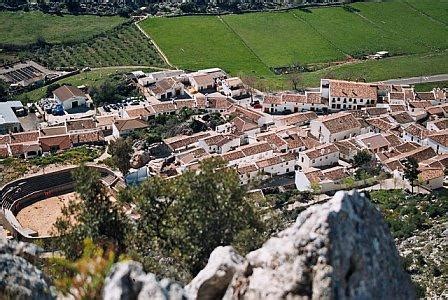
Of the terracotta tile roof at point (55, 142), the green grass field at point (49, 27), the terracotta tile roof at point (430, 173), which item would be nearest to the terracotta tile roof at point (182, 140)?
the terracotta tile roof at point (55, 142)

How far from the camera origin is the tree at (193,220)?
20641 mm

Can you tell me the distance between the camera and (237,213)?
72.5 ft

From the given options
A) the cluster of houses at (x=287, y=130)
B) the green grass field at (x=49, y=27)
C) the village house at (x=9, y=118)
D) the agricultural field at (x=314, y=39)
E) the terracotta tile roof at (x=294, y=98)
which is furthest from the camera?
the green grass field at (x=49, y=27)

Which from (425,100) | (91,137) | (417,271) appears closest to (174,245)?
(417,271)

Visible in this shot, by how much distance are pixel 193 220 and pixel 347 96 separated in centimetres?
4540

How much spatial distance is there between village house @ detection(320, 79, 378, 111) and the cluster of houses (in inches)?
3.7

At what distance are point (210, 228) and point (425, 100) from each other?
4935 centimetres

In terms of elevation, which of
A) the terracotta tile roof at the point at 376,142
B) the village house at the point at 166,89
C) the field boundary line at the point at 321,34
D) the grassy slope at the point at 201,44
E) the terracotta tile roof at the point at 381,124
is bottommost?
the field boundary line at the point at 321,34

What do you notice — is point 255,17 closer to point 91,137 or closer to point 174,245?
point 91,137

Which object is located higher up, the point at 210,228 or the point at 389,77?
the point at 210,228

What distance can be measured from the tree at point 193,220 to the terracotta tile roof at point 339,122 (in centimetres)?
3320

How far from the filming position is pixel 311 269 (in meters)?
12.4

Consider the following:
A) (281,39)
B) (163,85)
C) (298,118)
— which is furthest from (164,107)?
(281,39)

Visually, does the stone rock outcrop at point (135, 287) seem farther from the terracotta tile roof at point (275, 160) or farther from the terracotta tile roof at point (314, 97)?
the terracotta tile roof at point (314, 97)
